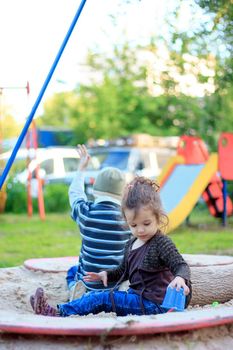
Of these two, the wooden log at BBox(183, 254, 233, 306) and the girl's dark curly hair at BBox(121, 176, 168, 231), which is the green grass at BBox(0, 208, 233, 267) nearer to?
the wooden log at BBox(183, 254, 233, 306)

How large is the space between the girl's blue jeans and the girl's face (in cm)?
32

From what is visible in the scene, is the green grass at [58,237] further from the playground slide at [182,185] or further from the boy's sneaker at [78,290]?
the boy's sneaker at [78,290]

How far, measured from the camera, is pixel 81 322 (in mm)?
2725

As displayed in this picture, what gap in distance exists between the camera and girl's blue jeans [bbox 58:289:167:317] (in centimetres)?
326

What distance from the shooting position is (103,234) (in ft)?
12.6

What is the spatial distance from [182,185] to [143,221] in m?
6.86

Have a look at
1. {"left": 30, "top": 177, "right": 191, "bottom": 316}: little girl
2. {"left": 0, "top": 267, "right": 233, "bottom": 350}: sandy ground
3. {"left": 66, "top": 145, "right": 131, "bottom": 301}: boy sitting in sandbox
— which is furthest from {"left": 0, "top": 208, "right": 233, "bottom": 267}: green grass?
{"left": 0, "top": 267, "right": 233, "bottom": 350}: sandy ground

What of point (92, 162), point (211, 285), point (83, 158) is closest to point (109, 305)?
point (211, 285)

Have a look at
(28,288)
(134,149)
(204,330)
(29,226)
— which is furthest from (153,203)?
(134,149)

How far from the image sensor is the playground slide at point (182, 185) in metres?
9.44

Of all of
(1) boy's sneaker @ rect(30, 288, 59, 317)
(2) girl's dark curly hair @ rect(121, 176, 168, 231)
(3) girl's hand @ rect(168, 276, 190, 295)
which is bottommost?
(1) boy's sneaker @ rect(30, 288, 59, 317)

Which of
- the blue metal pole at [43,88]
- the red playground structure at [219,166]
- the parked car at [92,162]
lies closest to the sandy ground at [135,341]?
the blue metal pole at [43,88]

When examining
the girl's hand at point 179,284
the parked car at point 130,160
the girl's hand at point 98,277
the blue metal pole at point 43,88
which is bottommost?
the parked car at point 130,160

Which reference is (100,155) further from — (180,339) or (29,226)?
(180,339)
